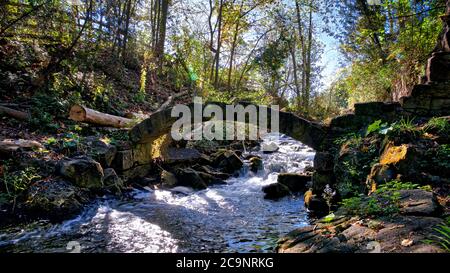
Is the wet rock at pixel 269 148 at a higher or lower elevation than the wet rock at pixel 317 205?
higher

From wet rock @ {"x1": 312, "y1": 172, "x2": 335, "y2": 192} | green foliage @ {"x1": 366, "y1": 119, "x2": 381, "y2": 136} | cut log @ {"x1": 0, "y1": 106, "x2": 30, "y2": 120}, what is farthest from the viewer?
cut log @ {"x1": 0, "y1": 106, "x2": 30, "y2": 120}

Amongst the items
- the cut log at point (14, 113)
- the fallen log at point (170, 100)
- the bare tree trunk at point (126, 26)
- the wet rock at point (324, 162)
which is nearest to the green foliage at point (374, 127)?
the wet rock at point (324, 162)

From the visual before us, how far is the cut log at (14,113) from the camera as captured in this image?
768 centimetres

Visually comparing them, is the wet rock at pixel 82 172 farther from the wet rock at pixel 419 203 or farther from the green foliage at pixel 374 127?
Result: the wet rock at pixel 419 203

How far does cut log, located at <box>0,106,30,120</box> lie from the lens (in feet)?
25.2

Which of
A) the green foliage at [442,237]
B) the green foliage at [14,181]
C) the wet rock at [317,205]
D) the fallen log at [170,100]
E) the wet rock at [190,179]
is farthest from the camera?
the fallen log at [170,100]

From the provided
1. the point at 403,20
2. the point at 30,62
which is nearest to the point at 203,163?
the point at 30,62

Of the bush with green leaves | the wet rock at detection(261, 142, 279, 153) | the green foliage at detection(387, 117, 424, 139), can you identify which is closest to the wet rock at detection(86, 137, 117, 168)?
the bush with green leaves

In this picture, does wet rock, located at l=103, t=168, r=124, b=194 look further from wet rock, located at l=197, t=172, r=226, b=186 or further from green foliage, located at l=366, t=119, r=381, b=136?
green foliage, located at l=366, t=119, r=381, b=136

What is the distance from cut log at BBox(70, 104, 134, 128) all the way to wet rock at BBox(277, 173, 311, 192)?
498 centimetres

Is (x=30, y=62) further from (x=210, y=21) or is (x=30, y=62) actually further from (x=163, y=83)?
(x=210, y=21)

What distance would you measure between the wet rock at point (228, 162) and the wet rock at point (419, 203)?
7854 millimetres

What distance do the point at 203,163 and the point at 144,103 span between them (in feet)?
12.2

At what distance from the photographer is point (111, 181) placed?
802 cm
